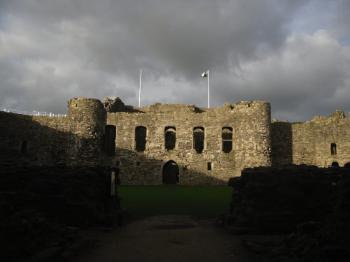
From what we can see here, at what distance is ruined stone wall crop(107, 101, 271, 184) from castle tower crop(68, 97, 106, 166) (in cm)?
161

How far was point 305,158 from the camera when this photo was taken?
3303cm

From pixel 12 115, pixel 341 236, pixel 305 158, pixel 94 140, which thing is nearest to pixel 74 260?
pixel 341 236

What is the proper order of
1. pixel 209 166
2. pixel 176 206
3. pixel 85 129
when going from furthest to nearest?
pixel 209 166
pixel 85 129
pixel 176 206

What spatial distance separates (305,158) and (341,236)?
27.9m

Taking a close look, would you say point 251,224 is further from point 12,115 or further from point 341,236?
point 12,115

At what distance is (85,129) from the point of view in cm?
3048

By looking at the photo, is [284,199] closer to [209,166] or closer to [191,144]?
[209,166]

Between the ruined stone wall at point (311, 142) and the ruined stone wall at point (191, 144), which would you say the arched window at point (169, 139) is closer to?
the ruined stone wall at point (191, 144)

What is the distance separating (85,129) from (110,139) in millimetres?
3606

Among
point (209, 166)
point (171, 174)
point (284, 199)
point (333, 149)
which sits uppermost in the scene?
point (333, 149)

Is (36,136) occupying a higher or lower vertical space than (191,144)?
higher

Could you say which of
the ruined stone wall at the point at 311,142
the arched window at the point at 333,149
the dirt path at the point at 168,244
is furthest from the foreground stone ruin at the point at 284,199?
the arched window at the point at 333,149

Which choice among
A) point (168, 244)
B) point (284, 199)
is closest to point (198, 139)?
point (284, 199)

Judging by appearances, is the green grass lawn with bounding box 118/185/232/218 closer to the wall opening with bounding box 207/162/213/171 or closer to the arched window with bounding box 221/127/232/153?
the wall opening with bounding box 207/162/213/171
